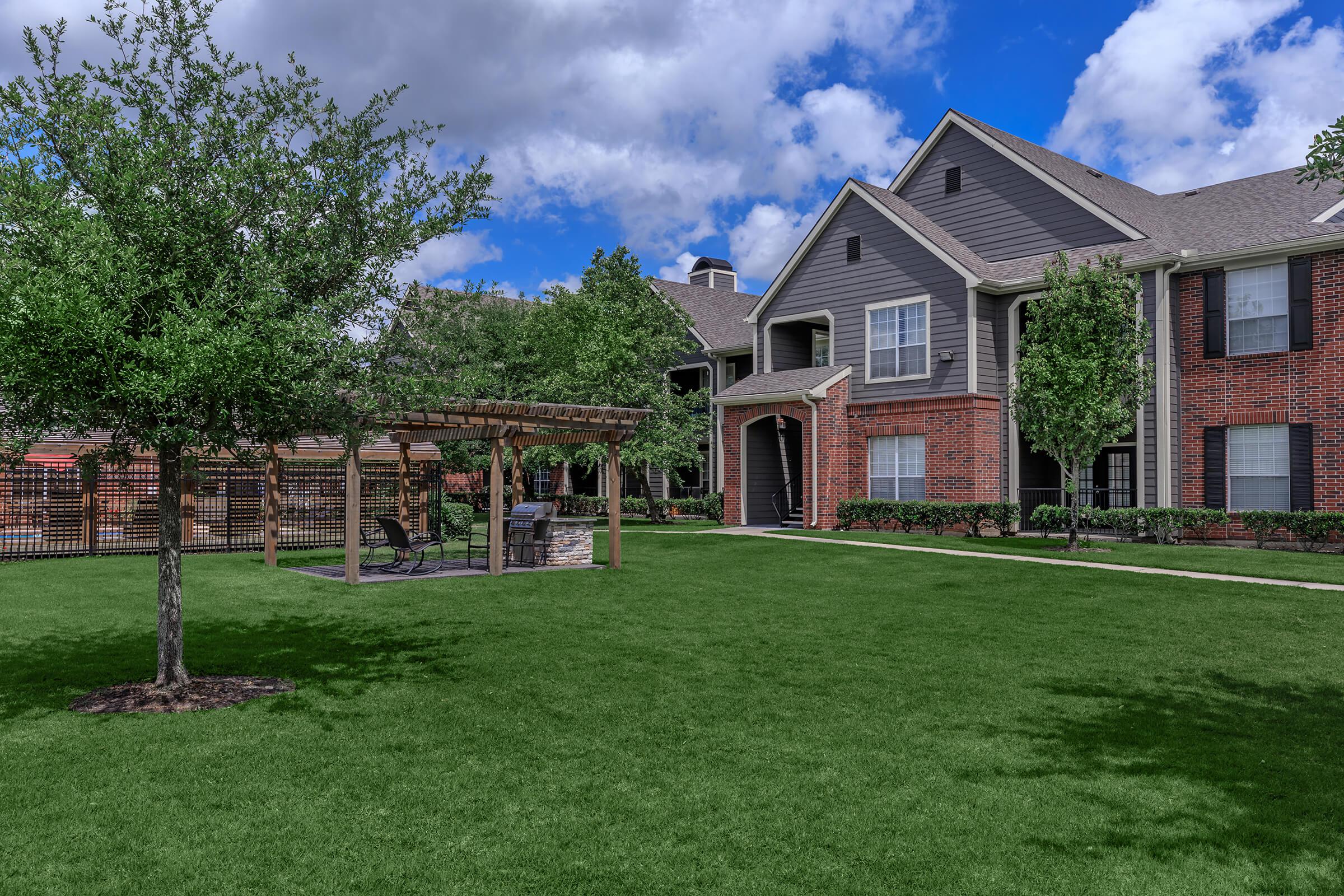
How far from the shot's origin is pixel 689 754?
6.05 metres

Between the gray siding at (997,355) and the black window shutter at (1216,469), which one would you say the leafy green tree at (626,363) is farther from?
the black window shutter at (1216,469)

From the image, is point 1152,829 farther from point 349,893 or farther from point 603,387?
point 603,387

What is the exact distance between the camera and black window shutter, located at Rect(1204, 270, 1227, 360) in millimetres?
20391

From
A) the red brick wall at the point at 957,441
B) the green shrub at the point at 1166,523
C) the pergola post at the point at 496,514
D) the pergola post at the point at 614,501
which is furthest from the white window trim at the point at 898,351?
the pergola post at the point at 496,514

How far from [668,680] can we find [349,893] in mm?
4121

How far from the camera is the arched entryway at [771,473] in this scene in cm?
2736

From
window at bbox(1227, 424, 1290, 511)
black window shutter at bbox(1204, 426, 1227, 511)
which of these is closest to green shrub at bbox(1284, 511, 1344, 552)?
window at bbox(1227, 424, 1290, 511)

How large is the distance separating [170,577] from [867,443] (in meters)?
19.8

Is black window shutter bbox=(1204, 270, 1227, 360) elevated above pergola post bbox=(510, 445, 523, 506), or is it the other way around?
black window shutter bbox=(1204, 270, 1227, 360)

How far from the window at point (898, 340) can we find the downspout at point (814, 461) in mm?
1906

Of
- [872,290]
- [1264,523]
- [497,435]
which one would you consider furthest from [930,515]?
[497,435]

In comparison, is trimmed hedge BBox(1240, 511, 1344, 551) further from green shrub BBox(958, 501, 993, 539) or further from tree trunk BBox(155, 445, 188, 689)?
tree trunk BBox(155, 445, 188, 689)

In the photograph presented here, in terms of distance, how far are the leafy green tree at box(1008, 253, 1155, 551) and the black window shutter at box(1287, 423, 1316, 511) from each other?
3.73 meters

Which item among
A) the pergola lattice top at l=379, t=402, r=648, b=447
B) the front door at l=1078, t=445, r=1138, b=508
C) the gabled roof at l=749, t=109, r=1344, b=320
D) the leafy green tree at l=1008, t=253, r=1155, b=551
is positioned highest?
the gabled roof at l=749, t=109, r=1344, b=320
